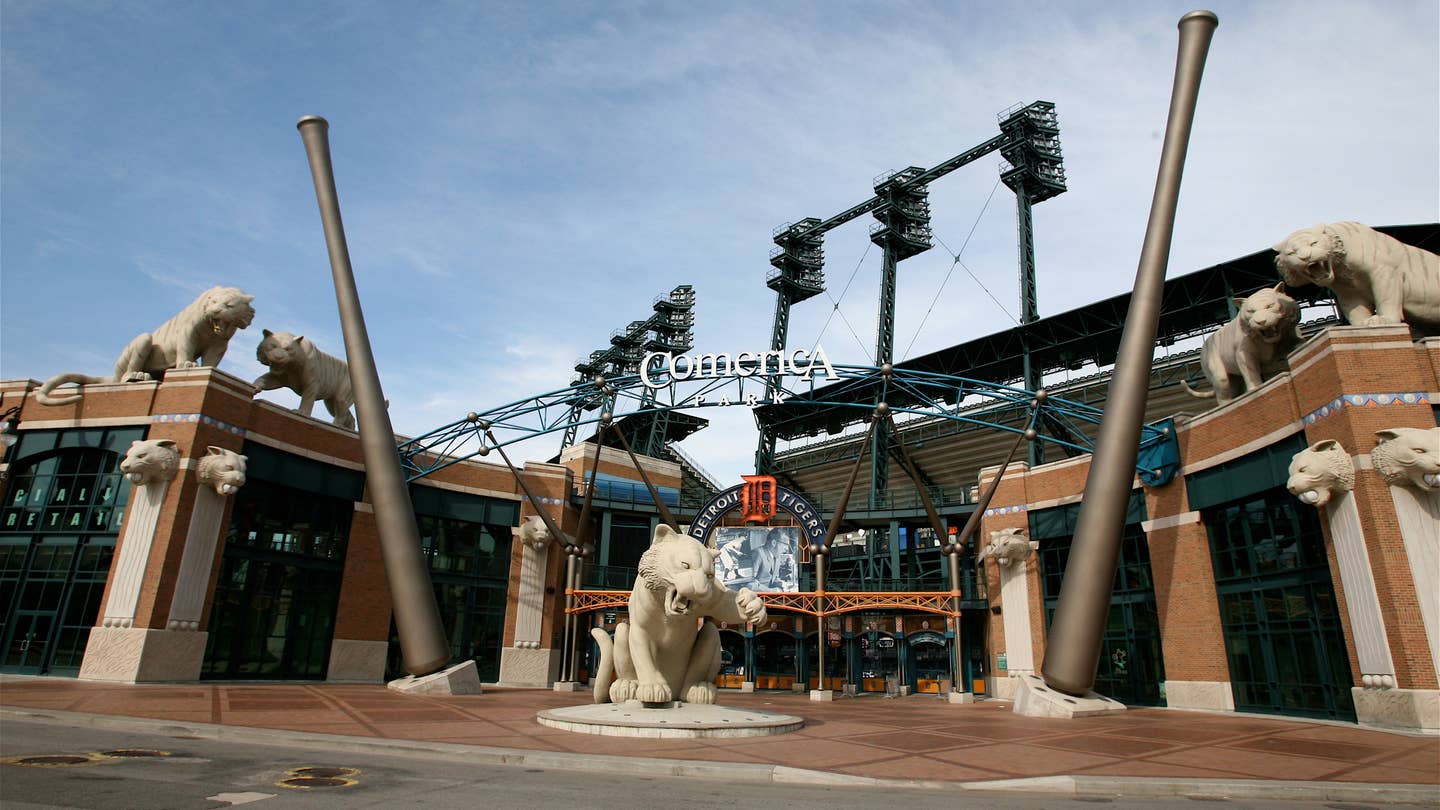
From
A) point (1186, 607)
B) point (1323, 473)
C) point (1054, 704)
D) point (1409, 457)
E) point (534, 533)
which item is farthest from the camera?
point (534, 533)

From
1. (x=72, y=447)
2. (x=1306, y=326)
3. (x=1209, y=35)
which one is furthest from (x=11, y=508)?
(x=1306, y=326)

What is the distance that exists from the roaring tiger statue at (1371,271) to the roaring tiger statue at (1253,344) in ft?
3.30

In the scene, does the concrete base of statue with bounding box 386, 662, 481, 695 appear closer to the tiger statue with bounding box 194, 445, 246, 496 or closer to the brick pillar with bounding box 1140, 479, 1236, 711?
the tiger statue with bounding box 194, 445, 246, 496

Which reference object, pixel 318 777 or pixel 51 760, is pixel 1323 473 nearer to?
pixel 318 777

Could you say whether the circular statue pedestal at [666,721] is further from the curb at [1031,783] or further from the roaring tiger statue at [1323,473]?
the roaring tiger statue at [1323,473]

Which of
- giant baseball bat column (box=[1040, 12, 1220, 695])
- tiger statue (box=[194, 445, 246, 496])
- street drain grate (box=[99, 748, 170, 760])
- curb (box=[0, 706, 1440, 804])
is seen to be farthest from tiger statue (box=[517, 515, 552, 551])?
curb (box=[0, 706, 1440, 804])

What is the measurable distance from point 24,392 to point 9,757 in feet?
67.4

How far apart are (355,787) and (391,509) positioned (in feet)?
45.4

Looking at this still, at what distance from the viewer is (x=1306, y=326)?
33.8 m

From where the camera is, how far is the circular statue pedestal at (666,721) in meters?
10.0

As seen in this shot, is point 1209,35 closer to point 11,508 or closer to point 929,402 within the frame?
point 929,402

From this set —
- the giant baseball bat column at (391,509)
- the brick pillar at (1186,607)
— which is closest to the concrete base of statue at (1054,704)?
Answer: the brick pillar at (1186,607)

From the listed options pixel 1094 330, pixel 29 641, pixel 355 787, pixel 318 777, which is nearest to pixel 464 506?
pixel 29 641

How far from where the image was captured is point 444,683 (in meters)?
18.8
